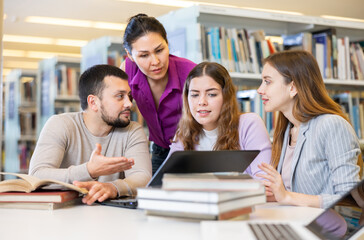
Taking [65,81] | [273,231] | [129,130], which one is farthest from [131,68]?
[65,81]

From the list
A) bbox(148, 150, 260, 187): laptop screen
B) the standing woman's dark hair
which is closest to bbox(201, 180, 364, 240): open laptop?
bbox(148, 150, 260, 187): laptop screen

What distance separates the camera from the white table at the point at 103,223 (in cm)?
85

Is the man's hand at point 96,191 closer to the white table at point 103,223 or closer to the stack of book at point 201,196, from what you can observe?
the white table at point 103,223

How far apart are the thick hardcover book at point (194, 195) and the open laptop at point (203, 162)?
75 mm

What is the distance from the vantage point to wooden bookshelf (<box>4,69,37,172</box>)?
5352 mm

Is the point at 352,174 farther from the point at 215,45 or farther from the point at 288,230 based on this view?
the point at 215,45

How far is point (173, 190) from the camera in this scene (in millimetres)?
880

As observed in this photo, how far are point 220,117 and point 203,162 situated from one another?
32.4 inches

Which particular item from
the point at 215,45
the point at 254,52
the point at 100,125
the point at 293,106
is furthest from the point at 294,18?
the point at 100,125

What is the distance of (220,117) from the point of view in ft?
5.88

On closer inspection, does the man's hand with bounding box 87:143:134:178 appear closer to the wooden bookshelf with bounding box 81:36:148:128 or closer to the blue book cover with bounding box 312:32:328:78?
the wooden bookshelf with bounding box 81:36:148:128

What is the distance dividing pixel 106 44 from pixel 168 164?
2.90 meters

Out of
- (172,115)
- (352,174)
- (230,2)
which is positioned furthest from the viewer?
(230,2)

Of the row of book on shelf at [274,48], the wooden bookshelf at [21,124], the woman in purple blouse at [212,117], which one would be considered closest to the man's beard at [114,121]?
the woman in purple blouse at [212,117]
